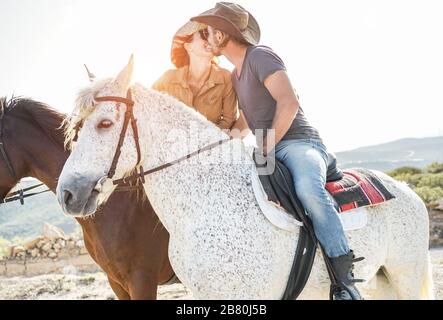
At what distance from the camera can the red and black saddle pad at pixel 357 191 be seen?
3559 mm

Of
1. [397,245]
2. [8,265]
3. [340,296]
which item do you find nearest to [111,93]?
[340,296]

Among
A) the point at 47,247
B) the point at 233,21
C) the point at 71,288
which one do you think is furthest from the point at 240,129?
the point at 47,247

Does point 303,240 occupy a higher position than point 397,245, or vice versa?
point 303,240

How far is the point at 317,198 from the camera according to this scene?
10.7 feet

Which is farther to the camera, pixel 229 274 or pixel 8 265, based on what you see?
pixel 8 265

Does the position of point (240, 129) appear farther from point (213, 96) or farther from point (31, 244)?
point (31, 244)

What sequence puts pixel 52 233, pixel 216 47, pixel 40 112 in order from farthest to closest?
pixel 52 233, pixel 40 112, pixel 216 47

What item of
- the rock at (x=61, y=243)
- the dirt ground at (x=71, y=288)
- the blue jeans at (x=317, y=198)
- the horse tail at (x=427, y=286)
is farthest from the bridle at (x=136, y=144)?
the rock at (x=61, y=243)

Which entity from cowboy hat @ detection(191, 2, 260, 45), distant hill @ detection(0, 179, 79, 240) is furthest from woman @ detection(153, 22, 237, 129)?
distant hill @ detection(0, 179, 79, 240)

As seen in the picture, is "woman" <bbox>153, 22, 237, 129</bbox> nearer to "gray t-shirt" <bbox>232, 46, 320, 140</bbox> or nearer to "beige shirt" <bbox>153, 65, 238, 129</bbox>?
"beige shirt" <bbox>153, 65, 238, 129</bbox>

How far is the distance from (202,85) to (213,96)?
18 centimetres
